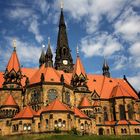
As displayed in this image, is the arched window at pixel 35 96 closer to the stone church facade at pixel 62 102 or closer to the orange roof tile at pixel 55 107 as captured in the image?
the stone church facade at pixel 62 102

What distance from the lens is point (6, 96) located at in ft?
213

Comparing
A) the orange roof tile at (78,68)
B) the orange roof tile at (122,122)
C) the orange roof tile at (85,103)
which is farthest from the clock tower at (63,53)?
the orange roof tile at (122,122)

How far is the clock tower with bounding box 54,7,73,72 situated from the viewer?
8475 cm

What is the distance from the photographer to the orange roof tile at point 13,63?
68.1m

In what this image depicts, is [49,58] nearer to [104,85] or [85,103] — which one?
[85,103]

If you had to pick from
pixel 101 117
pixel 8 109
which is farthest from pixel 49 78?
pixel 101 117

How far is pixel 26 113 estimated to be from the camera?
58594 mm

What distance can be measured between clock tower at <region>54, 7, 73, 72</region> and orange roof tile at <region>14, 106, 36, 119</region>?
26.0 meters

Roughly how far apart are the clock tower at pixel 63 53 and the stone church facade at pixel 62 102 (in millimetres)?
1354

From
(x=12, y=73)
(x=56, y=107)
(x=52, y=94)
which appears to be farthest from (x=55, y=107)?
(x=12, y=73)

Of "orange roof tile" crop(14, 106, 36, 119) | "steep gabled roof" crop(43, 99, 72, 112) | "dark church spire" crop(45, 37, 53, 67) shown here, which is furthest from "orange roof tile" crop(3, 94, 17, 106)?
"dark church spire" crop(45, 37, 53, 67)

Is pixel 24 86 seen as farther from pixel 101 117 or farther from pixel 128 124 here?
pixel 128 124

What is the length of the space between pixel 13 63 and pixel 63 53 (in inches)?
861

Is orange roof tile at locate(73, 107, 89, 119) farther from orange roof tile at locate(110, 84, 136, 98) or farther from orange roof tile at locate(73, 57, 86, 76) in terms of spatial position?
orange roof tile at locate(110, 84, 136, 98)
